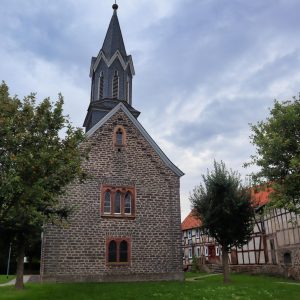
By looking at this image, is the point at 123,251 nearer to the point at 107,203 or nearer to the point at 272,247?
the point at 107,203

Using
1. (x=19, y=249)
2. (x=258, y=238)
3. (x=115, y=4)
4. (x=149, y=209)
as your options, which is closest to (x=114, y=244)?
(x=149, y=209)

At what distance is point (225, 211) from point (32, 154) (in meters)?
14.8

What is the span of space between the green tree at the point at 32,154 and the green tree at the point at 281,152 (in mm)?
10617

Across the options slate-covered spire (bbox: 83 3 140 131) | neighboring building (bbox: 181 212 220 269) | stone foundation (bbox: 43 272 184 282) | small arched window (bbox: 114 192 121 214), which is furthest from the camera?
neighboring building (bbox: 181 212 220 269)

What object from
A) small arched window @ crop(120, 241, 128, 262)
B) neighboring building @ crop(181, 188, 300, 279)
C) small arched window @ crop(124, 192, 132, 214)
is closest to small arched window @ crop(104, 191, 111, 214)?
small arched window @ crop(124, 192, 132, 214)

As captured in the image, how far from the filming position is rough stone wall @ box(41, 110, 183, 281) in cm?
2473

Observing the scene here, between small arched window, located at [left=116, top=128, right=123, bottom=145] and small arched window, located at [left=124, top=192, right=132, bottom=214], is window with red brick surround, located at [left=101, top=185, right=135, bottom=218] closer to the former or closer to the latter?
small arched window, located at [left=124, top=192, right=132, bottom=214]

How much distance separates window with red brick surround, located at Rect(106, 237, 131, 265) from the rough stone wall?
0.90ft

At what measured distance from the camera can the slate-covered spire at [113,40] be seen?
121ft

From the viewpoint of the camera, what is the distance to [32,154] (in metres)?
13.7

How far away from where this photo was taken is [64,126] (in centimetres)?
1520

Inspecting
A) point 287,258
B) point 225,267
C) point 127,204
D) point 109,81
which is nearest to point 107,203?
point 127,204

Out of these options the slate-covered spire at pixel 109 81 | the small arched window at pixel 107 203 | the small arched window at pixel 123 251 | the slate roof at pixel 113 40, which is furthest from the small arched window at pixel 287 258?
the slate roof at pixel 113 40

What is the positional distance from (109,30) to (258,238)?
1046 inches
